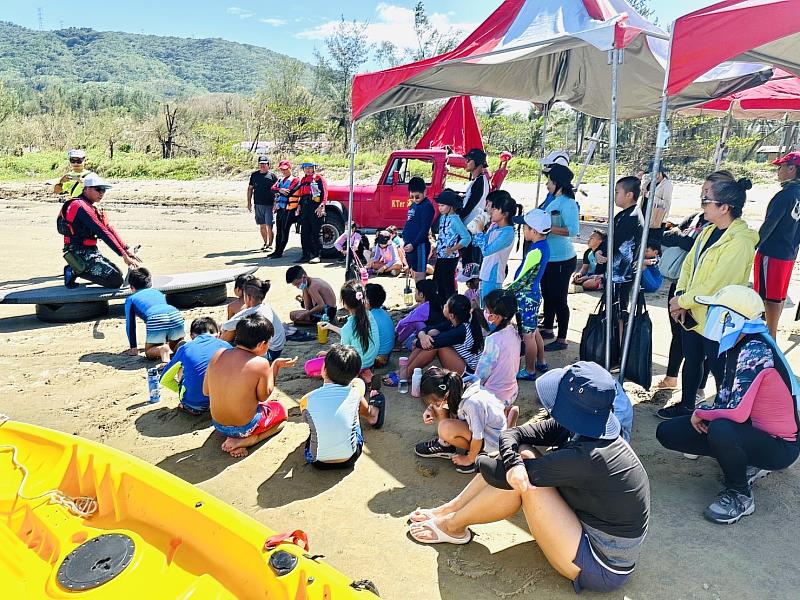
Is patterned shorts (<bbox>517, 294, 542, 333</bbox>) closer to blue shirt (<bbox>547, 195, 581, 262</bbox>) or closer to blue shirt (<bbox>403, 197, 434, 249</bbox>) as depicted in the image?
blue shirt (<bbox>547, 195, 581, 262</bbox>)

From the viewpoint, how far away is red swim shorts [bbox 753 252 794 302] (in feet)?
15.5

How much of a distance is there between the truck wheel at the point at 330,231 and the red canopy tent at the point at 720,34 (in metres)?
6.52

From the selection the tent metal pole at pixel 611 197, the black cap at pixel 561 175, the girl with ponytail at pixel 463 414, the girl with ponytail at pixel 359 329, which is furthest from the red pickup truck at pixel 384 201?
the girl with ponytail at pixel 463 414

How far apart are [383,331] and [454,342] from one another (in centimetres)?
67

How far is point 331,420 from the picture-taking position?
3297 millimetres

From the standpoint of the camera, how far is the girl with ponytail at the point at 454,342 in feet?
14.4

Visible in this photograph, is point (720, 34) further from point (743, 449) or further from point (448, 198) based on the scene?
point (448, 198)

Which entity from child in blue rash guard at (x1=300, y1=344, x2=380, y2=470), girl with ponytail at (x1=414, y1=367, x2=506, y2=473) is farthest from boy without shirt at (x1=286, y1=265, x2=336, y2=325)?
girl with ponytail at (x1=414, y1=367, x2=506, y2=473)

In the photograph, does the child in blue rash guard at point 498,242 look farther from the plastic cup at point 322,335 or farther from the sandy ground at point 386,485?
the plastic cup at point 322,335

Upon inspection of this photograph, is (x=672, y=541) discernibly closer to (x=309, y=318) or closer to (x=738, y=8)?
(x=738, y=8)

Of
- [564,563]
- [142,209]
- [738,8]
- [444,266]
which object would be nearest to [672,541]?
[564,563]

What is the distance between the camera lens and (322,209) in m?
9.14

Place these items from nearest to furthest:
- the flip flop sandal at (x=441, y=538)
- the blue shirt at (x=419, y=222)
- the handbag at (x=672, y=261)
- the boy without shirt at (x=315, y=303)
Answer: the flip flop sandal at (x=441, y=538) → the handbag at (x=672, y=261) → the boy without shirt at (x=315, y=303) → the blue shirt at (x=419, y=222)

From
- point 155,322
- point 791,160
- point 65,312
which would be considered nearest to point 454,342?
point 155,322
